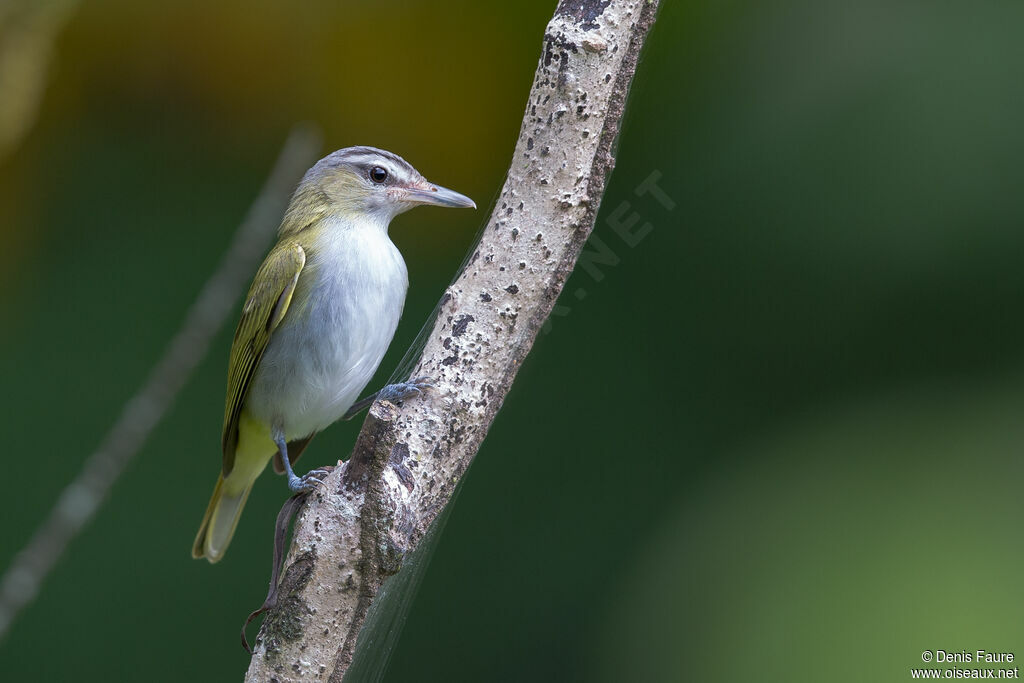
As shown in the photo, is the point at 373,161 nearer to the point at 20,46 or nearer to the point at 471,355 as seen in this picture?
the point at 20,46

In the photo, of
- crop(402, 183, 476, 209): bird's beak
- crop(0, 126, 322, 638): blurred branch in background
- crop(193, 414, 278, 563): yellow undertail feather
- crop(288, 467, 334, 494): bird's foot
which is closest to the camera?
crop(0, 126, 322, 638): blurred branch in background

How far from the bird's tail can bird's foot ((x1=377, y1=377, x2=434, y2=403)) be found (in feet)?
4.97

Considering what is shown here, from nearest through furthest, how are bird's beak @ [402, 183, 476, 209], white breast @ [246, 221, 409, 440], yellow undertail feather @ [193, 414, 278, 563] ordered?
white breast @ [246, 221, 409, 440]
bird's beak @ [402, 183, 476, 209]
yellow undertail feather @ [193, 414, 278, 563]

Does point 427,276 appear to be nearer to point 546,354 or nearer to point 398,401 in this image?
point 546,354

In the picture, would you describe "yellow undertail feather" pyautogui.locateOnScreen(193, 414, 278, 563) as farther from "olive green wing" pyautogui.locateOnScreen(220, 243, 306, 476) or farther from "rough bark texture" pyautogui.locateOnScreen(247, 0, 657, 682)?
"rough bark texture" pyautogui.locateOnScreen(247, 0, 657, 682)

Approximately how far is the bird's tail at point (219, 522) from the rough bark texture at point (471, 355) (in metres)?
1.47

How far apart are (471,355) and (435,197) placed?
112 centimetres

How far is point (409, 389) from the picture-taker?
1716 millimetres

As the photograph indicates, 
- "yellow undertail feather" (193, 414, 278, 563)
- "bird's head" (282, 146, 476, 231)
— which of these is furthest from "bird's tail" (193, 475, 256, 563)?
"bird's head" (282, 146, 476, 231)

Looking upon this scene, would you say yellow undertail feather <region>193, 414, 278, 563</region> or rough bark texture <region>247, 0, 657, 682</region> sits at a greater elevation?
rough bark texture <region>247, 0, 657, 682</region>

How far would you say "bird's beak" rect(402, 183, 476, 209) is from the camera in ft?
9.05

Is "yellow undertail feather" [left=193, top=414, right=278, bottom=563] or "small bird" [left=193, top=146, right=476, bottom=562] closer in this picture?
"small bird" [left=193, top=146, right=476, bottom=562]

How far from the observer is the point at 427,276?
3.90m

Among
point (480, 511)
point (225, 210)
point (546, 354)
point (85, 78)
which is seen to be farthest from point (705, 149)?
point (85, 78)
